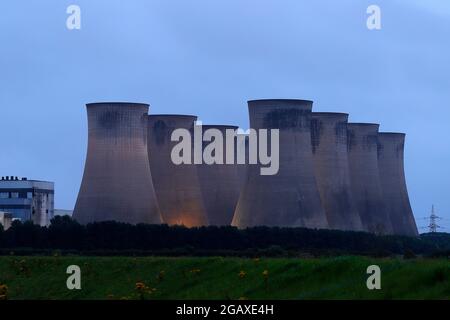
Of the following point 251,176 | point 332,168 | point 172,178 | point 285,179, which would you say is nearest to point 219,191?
point 172,178

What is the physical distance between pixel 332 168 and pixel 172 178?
7036 millimetres

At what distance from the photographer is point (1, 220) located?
45312 millimetres

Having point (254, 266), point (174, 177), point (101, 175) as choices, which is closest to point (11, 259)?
point (254, 266)

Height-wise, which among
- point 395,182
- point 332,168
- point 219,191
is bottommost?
point 219,191

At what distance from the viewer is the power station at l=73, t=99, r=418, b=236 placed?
36.6m

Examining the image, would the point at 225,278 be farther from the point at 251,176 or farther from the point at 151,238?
the point at 251,176

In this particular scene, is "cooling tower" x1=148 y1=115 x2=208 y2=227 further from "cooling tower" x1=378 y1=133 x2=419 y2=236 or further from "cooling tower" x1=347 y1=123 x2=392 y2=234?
"cooling tower" x1=378 y1=133 x2=419 y2=236

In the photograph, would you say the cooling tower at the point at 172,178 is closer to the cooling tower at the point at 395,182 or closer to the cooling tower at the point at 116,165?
the cooling tower at the point at 116,165

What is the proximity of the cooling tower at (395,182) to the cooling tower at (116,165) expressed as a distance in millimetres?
15745

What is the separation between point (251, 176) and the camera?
38625 millimetres

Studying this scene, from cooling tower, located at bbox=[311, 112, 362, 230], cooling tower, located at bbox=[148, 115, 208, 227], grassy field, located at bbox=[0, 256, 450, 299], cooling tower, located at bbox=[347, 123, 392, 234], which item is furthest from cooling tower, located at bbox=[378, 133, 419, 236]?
grassy field, located at bbox=[0, 256, 450, 299]

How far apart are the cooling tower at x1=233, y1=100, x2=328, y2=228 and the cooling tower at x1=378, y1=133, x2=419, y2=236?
11.6 m

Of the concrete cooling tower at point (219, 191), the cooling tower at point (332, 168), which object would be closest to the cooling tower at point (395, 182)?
the cooling tower at point (332, 168)
